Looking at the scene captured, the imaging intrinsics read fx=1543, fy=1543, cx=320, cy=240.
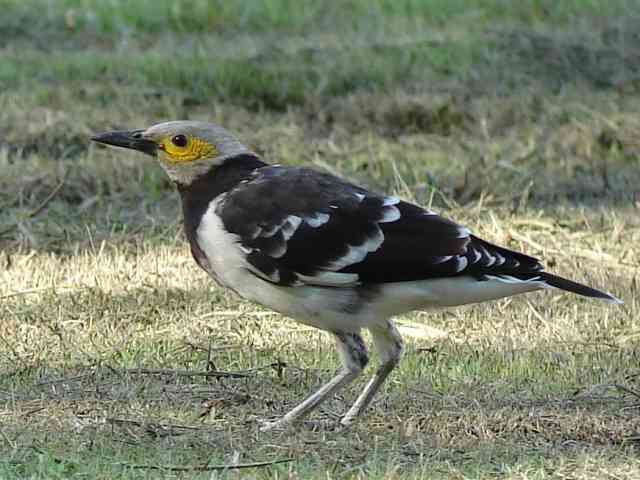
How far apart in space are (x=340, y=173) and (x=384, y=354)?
14.9ft

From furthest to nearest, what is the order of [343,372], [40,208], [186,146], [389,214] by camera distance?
1. [40,208]
2. [186,146]
3. [343,372]
4. [389,214]

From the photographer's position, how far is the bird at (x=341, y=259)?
646 cm

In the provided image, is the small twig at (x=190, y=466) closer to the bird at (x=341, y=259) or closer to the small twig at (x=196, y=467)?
the small twig at (x=196, y=467)

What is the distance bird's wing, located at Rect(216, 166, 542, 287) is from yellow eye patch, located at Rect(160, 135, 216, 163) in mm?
399

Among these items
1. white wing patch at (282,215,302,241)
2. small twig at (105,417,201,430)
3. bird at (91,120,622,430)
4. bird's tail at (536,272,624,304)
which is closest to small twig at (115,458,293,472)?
small twig at (105,417,201,430)

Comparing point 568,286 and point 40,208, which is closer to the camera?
point 568,286

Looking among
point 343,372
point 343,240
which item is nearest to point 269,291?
point 343,240

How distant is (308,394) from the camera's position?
23.3 feet

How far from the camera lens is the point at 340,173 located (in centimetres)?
1121

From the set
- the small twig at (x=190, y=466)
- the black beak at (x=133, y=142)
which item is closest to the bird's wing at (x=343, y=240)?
the black beak at (x=133, y=142)

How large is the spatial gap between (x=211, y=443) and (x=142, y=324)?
7.11 ft

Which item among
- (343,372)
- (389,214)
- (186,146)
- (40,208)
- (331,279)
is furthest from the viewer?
(40,208)

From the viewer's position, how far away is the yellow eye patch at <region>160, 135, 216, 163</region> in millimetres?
6961

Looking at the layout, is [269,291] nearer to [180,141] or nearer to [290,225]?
[290,225]
